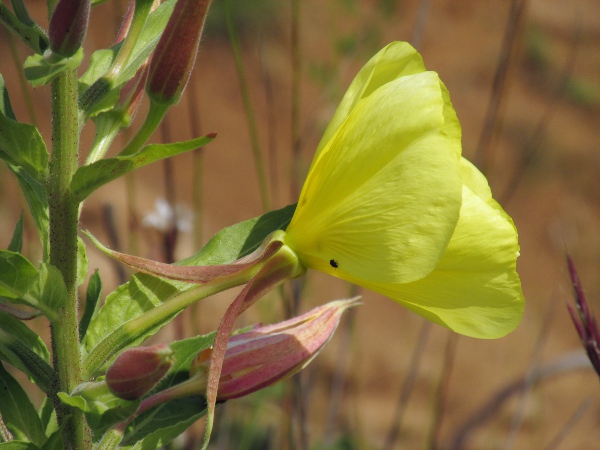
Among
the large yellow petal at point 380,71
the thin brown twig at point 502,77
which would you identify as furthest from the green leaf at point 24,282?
the thin brown twig at point 502,77

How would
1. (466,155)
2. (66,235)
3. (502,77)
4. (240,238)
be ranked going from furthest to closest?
(466,155) < (502,77) < (240,238) < (66,235)

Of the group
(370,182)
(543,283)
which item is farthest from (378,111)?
(543,283)

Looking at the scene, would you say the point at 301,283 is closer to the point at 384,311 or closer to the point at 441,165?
the point at 441,165

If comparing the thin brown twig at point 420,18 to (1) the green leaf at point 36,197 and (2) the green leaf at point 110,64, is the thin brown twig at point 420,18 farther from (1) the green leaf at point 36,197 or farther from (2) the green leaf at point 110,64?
(1) the green leaf at point 36,197

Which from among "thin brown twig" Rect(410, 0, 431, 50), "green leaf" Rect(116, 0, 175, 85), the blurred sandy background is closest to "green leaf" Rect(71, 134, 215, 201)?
"green leaf" Rect(116, 0, 175, 85)

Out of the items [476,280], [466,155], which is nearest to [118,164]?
[476,280]

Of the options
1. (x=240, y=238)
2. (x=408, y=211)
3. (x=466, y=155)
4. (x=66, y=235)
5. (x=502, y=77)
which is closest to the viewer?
(x=408, y=211)

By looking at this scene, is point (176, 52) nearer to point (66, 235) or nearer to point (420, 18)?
point (66, 235)
